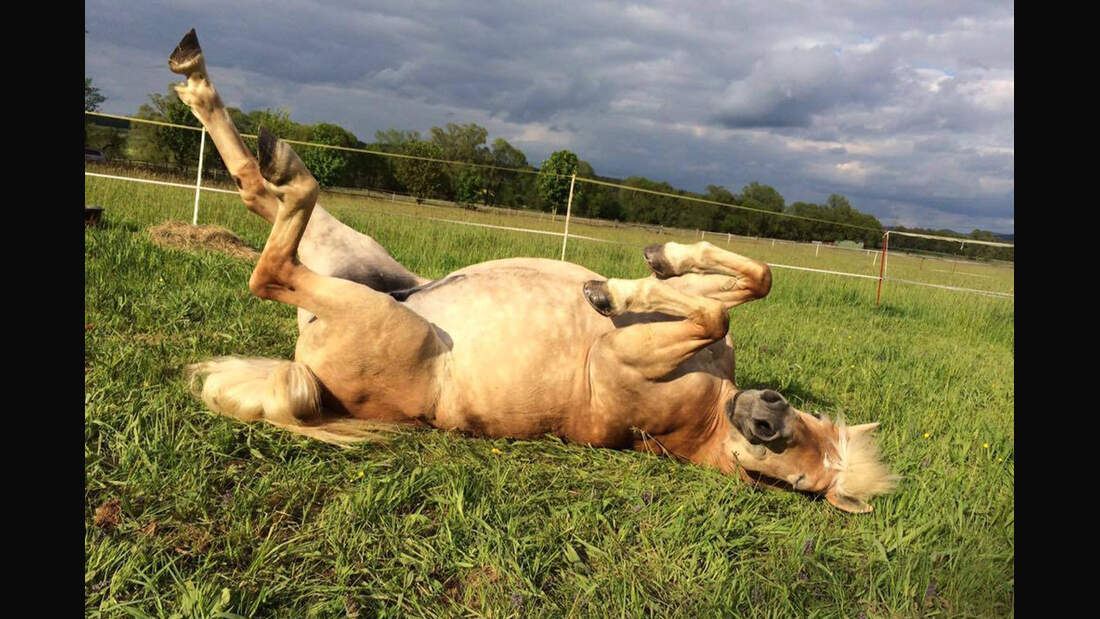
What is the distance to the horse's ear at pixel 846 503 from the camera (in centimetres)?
280

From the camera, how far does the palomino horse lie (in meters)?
2.78

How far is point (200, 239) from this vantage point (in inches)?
310

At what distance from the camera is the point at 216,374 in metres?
3.06

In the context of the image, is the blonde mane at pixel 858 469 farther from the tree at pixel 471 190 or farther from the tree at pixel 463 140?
the tree at pixel 463 140

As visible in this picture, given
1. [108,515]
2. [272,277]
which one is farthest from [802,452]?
[108,515]

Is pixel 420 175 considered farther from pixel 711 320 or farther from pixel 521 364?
pixel 711 320

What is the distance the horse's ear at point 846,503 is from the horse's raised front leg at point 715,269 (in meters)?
0.98

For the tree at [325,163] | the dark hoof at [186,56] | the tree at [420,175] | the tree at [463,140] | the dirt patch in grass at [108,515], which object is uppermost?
the tree at [463,140]

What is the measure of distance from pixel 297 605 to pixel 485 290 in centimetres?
156

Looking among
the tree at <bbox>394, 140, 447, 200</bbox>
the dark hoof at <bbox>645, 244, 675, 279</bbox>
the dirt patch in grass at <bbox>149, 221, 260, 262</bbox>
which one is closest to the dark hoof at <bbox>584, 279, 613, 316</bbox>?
the dark hoof at <bbox>645, 244, 675, 279</bbox>

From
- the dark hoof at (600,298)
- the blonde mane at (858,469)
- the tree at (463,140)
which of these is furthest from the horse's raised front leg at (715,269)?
the tree at (463,140)

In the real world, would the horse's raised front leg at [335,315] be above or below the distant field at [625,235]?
below

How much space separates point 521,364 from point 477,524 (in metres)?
0.75

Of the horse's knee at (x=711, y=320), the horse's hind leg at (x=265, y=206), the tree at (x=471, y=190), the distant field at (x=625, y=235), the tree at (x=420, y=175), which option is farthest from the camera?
the tree at (x=420, y=175)
